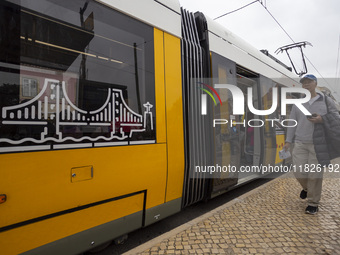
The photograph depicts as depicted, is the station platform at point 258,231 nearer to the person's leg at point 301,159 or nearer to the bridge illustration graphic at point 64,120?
the person's leg at point 301,159

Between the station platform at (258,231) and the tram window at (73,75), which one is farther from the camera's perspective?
the station platform at (258,231)

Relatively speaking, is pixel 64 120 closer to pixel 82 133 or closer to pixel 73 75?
pixel 82 133

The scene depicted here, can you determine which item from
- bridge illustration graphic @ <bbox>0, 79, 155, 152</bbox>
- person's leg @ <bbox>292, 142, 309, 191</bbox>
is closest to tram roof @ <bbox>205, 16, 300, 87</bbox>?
person's leg @ <bbox>292, 142, 309, 191</bbox>

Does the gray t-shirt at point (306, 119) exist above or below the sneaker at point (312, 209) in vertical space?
above

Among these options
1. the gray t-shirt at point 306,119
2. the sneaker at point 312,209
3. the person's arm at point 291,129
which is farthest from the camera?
the person's arm at point 291,129

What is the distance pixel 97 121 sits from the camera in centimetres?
228

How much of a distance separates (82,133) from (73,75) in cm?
57

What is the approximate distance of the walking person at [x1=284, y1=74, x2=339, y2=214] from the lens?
3.62 metres

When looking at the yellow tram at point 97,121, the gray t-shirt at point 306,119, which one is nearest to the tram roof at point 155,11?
the yellow tram at point 97,121

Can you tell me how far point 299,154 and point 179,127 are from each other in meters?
2.37

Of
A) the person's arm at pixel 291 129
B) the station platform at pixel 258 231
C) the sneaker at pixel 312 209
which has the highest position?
the person's arm at pixel 291 129

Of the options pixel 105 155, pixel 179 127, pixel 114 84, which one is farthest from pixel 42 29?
pixel 179 127

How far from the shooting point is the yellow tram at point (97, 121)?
182cm

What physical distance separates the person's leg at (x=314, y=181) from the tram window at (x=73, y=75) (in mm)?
2825
